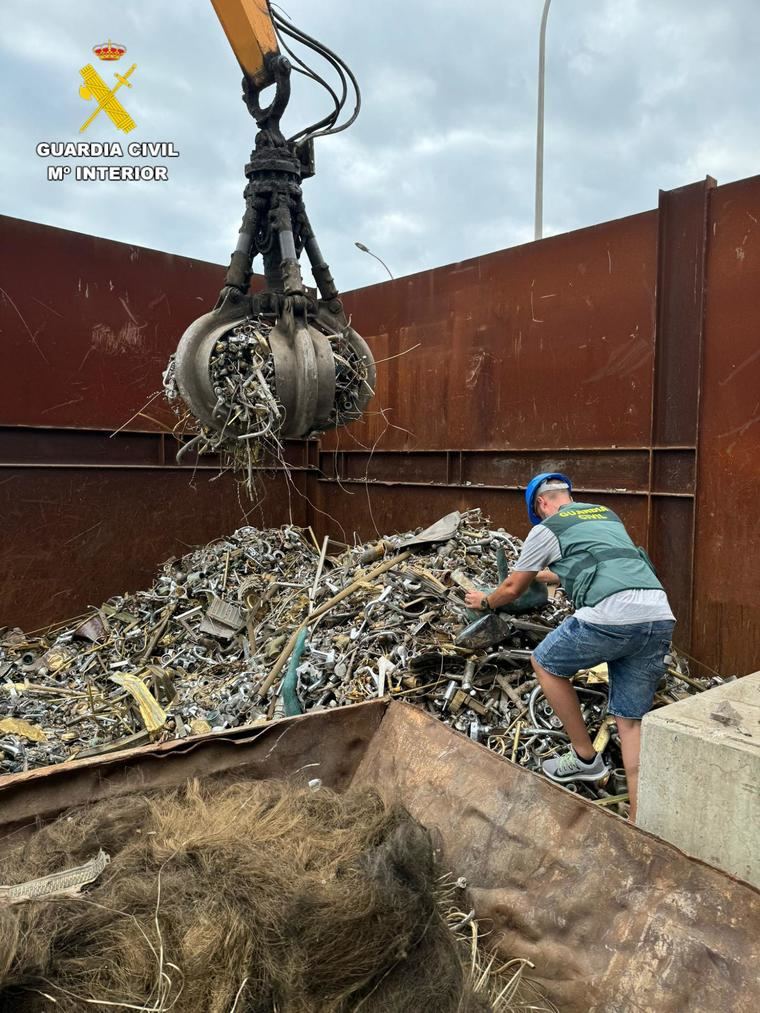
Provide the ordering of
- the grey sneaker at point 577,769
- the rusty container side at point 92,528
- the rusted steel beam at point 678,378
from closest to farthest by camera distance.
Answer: the grey sneaker at point 577,769 → the rusted steel beam at point 678,378 → the rusty container side at point 92,528

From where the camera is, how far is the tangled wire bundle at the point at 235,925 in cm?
168

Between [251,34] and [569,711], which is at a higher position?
[251,34]

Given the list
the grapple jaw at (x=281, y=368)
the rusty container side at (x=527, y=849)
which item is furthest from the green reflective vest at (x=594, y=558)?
the grapple jaw at (x=281, y=368)

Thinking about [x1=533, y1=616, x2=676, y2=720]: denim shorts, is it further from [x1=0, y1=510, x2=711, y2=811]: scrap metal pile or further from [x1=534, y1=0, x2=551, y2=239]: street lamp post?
[x1=534, y1=0, x2=551, y2=239]: street lamp post

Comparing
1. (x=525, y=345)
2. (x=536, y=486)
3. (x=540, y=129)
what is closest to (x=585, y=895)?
(x=536, y=486)

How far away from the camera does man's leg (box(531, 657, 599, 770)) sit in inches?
133

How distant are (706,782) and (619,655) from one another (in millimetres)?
1173

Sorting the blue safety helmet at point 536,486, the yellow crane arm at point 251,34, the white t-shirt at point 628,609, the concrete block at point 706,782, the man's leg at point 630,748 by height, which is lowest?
the man's leg at point 630,748

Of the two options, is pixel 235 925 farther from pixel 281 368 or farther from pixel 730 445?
pixel 730 445

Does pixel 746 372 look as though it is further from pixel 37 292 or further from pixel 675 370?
pixel 37 292

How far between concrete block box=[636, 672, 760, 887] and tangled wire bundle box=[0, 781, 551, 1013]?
2.58ft

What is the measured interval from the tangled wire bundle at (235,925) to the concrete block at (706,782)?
785mm

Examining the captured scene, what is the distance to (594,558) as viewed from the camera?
3.37 metres

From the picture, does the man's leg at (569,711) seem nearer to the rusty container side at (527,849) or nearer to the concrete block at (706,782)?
the rusty container side at (527,849)
